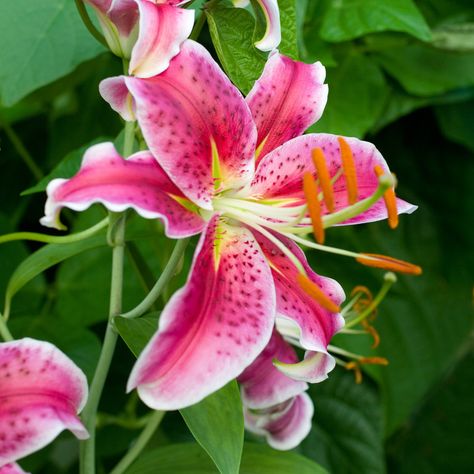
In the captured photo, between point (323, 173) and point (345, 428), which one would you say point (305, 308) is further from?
point (345, 428)

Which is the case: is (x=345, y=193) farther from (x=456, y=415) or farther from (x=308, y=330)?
(x=456, y=415)

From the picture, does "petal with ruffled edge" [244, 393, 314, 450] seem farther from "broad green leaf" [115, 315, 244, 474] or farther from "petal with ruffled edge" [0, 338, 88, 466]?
"petal with ruffled edge" [0, 338, 88, 466]

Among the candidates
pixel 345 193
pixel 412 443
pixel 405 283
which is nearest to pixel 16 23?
pixel 345 193

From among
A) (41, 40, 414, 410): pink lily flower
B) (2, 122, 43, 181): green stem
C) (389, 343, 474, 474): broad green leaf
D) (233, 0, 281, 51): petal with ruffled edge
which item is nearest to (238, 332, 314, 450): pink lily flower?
(41, 40, 414, 410): pink lily flower

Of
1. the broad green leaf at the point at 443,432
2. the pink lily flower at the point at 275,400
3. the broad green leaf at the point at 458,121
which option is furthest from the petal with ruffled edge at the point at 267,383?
the broad green leaf at the point at 443,432

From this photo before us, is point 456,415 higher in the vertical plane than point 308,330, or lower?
lower

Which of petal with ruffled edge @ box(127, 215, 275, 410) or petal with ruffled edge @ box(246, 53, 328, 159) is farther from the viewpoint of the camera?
petal with ruffled edge @ box(246, 53, 328, 159)
